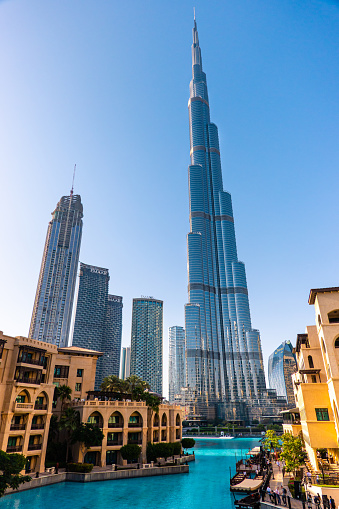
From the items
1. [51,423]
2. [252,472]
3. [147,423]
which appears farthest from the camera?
[147,423]

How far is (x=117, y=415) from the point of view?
216ft

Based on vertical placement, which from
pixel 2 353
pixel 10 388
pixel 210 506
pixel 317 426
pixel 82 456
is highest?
pixel 2 353

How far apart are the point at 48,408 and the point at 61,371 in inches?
612

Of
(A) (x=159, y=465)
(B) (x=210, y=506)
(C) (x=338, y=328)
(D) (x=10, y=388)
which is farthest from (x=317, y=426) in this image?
(D) (x=10, y=388)

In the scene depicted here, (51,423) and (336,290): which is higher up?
(336,290)

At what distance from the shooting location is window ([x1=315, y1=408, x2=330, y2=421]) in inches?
1841

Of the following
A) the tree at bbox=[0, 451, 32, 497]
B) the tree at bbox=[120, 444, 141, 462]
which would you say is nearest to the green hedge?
the tree at bbox=[120, 444, 141, 462]

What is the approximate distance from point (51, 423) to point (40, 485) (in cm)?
1329

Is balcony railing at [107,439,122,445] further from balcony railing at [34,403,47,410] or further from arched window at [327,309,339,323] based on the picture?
arched window at [327,309,339,323]

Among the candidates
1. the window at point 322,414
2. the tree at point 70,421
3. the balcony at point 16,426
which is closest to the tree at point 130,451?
the tree at point 70,421

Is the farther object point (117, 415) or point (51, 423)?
point (117, 415)

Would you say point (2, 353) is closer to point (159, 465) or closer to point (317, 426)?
point (159, 465)

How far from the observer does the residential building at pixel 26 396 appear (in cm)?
4953

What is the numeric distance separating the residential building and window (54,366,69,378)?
414 inches
